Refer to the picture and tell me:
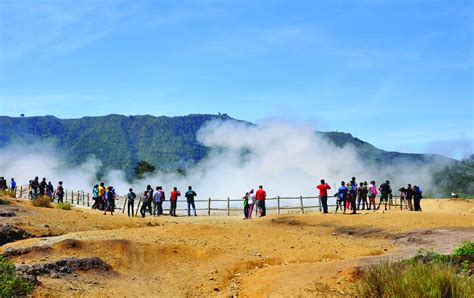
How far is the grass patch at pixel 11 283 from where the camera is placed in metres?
10.5

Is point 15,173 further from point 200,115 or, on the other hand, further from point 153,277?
point 153,277

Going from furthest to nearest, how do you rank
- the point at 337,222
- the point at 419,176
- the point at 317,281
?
the point at 419,176, the point at 337,222, the point at 317,281

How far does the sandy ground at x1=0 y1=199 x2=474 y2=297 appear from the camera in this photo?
1396 cm

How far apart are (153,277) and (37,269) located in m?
3.43

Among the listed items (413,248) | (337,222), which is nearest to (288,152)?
(337,222)

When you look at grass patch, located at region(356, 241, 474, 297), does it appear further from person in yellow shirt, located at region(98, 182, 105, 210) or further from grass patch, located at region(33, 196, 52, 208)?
person in yellow shirt, located at region(98, 182, 105, 210)

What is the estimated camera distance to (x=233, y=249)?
63.4ft

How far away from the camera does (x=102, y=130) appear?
5079 inches

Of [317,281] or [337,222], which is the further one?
[337,222]

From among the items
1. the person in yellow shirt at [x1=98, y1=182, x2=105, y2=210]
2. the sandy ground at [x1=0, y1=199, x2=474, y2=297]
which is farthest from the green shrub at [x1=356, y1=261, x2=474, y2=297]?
the person in yellow shirt at [x1=98, y1=182, x2=105, y2=210]

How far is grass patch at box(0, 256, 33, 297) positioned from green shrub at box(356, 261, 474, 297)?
6502mm

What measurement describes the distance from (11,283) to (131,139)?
119 metres

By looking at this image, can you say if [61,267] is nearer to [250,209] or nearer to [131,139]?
[250,209]

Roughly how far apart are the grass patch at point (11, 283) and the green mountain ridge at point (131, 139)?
312ft
